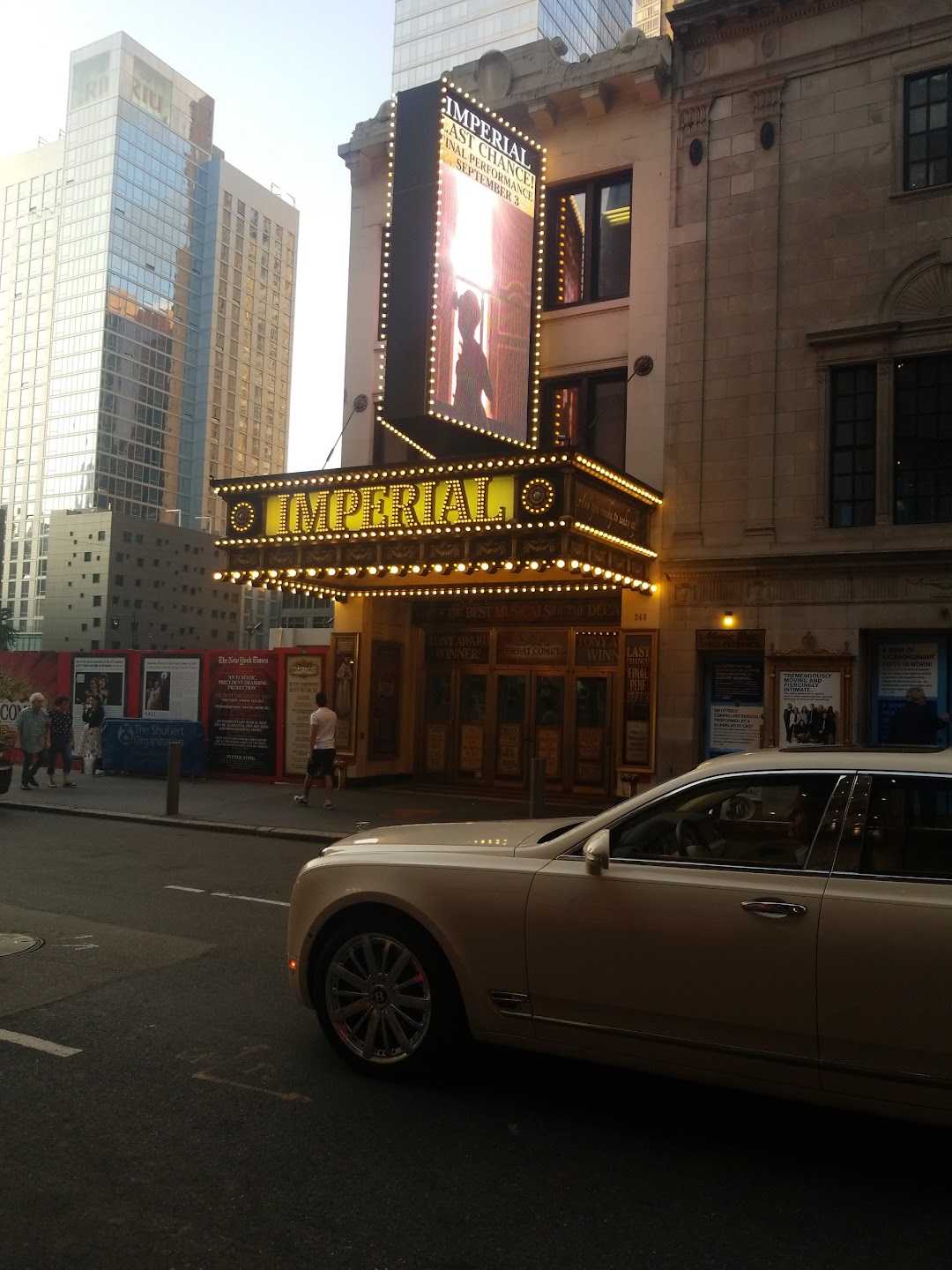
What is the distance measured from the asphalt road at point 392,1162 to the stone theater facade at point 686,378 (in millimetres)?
8938

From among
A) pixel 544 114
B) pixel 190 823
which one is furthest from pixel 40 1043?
pixel 544 114

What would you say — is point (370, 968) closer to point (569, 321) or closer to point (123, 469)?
point (569, 321)

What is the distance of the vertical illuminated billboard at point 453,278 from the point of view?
48.8 feet

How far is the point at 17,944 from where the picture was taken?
6.98 m

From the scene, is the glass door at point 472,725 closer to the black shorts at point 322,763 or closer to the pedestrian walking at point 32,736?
the black shorts at point 322,763

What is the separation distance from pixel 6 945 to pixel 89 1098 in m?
2.92

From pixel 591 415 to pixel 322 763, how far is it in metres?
7.18

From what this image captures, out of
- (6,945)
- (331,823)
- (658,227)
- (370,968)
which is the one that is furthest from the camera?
(658,227)

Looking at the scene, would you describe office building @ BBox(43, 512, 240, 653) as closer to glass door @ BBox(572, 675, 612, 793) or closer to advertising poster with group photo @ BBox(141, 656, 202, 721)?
advertising poster with group photo @ BBox(141, 656, 202, 721)

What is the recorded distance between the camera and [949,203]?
14.1 metres

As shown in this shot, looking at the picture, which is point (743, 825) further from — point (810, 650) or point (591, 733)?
point (591, 733)

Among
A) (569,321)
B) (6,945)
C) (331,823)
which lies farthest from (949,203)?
(6,945)

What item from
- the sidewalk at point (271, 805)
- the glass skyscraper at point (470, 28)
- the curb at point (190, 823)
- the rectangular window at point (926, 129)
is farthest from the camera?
the glass skyscraper at point (470, 28)

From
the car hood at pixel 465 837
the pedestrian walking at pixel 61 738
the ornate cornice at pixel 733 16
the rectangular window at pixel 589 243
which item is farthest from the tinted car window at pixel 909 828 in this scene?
the pedestrian walking at pixel 61 738
